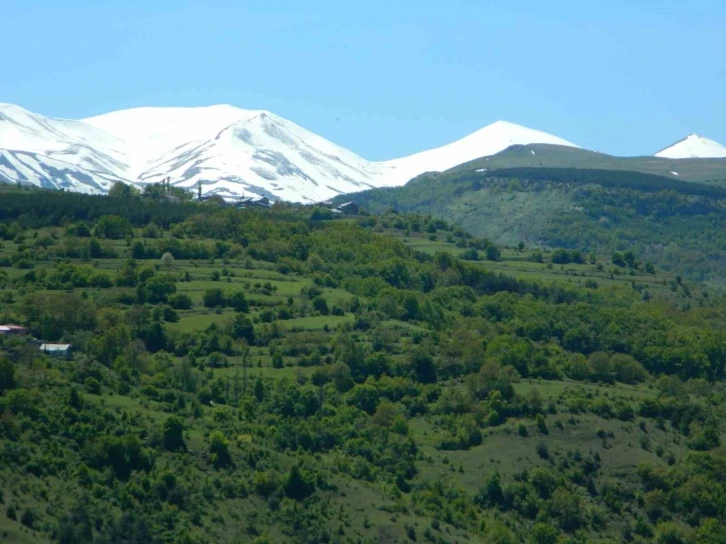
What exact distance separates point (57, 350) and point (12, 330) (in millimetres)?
4866

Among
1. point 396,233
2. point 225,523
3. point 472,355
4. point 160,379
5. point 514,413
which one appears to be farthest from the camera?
point 396,233

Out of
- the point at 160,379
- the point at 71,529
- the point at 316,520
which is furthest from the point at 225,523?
the point at 160,379

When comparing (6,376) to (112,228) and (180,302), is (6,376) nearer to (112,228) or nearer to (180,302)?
(180,302)

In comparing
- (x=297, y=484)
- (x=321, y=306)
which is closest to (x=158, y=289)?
(x=321, y=306)

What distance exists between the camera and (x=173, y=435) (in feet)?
220

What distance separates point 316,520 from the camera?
64312mm

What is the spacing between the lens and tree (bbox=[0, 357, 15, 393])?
6669 centimetres

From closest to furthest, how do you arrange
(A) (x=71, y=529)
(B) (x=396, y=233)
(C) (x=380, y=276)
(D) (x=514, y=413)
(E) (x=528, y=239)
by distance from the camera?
(A) (x=71, y=529), (D) (x=514, y=413), (C) (x=380, y=276), (B) (x=396, y=233), (E) (x=528, y=239)

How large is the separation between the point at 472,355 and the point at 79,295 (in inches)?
997

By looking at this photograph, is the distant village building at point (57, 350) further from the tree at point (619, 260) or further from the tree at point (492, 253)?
the tree at point (619, 260)

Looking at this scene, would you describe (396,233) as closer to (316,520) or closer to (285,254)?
(285,254)

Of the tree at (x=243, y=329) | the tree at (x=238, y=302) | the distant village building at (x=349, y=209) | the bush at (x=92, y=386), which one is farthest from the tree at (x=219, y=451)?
the distant village building at (x=349, y=209)

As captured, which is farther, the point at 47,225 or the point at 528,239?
the point at 528,239

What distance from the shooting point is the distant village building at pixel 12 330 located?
81.9 meters
